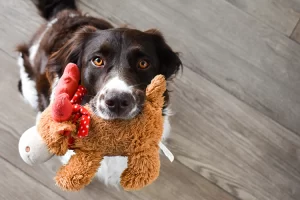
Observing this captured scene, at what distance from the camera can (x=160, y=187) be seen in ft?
5.60

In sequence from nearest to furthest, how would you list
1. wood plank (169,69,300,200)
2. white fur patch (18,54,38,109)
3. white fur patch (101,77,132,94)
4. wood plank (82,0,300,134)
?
1. white fur patch (101,77,132,94)
2. white fur patch (18,54,38,109)
3. wood plank (169,69,300,200)
4. wood plank (82,0,300,134)

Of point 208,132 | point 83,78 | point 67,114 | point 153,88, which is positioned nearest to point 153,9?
point 208,132

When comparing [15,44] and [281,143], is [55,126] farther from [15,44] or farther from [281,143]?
[281,143]

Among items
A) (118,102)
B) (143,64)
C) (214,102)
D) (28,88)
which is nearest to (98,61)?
(143,64)

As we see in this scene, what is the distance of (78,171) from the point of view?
3.24 ft

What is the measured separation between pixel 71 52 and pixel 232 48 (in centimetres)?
88

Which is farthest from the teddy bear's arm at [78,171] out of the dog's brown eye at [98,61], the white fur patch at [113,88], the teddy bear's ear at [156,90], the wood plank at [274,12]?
the wood plank at [274,12]

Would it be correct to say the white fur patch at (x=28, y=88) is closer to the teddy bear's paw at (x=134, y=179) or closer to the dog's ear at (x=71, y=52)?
the dog's ear at (x=71, y=52)

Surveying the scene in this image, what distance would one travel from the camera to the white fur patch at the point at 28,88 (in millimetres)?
1627

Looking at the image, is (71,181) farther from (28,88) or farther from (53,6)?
(53,6)

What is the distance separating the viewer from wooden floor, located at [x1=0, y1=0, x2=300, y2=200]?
5.60 feet

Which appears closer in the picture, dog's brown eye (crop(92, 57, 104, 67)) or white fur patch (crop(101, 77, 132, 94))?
white fur patch (crop(101, 77, 132, 94))

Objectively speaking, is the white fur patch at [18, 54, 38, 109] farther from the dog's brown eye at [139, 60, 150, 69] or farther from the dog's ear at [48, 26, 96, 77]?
the dog's brown eye at [139, 60, 150, 69]

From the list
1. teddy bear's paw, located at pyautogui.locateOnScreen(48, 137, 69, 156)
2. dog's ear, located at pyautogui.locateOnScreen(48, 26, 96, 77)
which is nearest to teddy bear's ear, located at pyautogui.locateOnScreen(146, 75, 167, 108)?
teddy bear's paw, located at pyautogui.locateOnScreen(48, 137, 69, 156)
